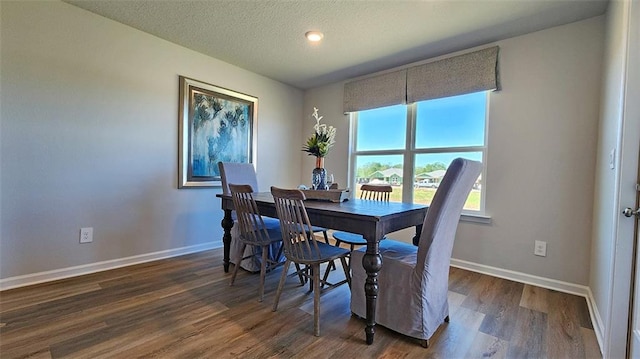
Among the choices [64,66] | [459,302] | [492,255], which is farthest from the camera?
[492,255]

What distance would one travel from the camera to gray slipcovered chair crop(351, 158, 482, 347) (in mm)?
1472

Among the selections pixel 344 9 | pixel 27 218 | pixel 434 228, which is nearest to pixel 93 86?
pixel 27 218

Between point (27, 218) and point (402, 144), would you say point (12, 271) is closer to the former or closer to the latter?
point (27, 218)

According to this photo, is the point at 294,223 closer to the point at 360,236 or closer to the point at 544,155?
the point at 360,236

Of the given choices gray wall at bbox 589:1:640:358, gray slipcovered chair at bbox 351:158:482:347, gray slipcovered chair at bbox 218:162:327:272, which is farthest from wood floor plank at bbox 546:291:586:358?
gray slipcovered chair at bbox 218:162:327:272

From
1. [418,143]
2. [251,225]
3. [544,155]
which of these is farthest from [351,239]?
[544,155]

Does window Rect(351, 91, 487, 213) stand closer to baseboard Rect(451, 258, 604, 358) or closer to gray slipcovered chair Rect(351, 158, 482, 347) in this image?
baseboard Rect(451, 258, 604, 358)

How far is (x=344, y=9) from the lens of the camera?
2240mm

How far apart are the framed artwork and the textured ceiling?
1.52 ft

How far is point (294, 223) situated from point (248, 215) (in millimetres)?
546

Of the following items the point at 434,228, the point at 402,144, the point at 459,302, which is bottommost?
the point at 459,302

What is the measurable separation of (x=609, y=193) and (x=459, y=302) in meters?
1.16

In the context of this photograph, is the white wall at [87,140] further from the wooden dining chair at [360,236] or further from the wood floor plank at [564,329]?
the wood floor plank at [564,329]

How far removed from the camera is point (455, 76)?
2.88 m
